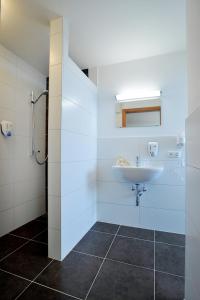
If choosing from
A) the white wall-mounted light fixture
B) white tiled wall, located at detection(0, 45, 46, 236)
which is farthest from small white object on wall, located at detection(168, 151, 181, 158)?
white tiled wall, located at detection(0, 45, 46, 236)

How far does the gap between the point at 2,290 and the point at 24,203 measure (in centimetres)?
118

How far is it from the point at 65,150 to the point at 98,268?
108 centimetres

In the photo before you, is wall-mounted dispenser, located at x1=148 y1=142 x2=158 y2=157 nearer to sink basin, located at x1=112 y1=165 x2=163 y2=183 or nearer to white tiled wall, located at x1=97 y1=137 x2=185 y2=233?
white tiled wall, located at x1=97 y1=137 x2=185 y2=233

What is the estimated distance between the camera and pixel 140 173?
5.92 feet

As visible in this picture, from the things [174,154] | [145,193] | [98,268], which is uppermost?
[174,154]

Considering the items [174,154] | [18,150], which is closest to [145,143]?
[174,154]

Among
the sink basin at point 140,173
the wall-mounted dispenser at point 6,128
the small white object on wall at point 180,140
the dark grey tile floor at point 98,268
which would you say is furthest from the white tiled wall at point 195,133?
the wall-mounted dispenser at point 6,128

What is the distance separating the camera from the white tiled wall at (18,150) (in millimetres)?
1957

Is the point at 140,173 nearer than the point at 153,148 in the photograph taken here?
Yes

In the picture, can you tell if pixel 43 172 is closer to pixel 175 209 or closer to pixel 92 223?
pixel 92 223

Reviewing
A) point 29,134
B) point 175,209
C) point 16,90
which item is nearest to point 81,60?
point 16,90

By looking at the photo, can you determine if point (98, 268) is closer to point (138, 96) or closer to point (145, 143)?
point (145, 143)

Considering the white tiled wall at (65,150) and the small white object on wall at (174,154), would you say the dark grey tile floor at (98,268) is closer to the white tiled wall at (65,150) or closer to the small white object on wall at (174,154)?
the white tiled wall at (65,150)

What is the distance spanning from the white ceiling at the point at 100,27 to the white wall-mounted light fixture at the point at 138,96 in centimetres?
48
